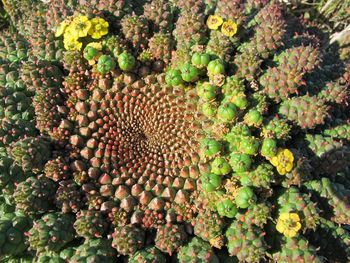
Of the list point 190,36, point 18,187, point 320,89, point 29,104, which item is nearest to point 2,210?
point 18,187

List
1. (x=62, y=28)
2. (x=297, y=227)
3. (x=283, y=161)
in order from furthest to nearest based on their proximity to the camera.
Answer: (x=62, y=28) → (x=283, y=161) → (x=297, y=227)

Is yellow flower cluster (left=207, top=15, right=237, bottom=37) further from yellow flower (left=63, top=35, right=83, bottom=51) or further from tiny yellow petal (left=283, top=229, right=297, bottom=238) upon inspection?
tiny yellow petal (left=283, top=229, right=297, bottom=238)

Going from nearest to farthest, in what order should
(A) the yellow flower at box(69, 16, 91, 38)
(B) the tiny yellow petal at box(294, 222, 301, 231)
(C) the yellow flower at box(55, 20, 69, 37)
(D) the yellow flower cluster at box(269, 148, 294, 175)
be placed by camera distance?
(B) the tiny yellow petal at box(294, 222, 301, 231), (D) the yellow flower cluster at box(269, 148, 294, 175), (A) the yellow flower at box(69, 16, 91, 38), (C) the yellow flower at box(55, 20, 69, 37)

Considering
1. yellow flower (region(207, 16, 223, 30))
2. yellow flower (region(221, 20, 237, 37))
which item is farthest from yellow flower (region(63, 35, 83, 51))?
yellow flower (region(221, 20, 237, 37))

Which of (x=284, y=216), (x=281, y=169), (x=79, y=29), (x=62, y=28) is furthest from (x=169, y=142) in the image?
(x=62, y=28)

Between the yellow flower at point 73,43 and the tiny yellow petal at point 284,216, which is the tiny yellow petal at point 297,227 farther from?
the yellow flower at point 73,43

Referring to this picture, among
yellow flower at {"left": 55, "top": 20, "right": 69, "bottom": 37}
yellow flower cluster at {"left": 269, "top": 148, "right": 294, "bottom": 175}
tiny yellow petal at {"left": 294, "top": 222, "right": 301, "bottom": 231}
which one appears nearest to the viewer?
tiny yellow petal at {"left": 294, "top": 222, "right": 301, "bottom": 231}

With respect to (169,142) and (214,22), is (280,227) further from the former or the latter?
(214,22)

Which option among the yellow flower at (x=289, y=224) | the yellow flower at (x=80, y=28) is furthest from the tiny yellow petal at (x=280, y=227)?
the yellow flower at (x=80, y=28)
